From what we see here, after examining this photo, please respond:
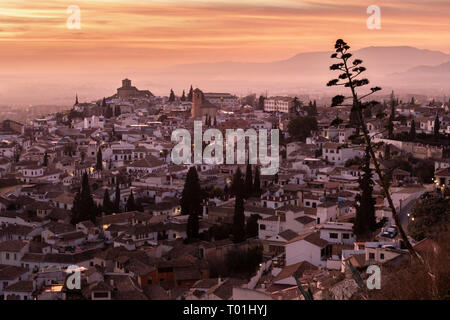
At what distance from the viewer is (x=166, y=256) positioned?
15820 mm

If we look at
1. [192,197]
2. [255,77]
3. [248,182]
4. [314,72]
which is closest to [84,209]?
[192,197]

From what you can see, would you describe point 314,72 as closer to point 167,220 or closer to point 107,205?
point 107,205

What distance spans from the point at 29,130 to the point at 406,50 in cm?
2853

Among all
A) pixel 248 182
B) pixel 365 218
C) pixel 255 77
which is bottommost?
pixel 365 218

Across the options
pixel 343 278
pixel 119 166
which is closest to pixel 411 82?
pixel 119 166

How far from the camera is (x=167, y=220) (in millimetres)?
19078

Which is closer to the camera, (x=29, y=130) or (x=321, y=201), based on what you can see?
(x=321, y=201)

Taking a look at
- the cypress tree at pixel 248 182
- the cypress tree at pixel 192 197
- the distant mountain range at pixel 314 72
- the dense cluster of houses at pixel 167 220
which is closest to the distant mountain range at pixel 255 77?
the distant mountain range at pixel 314 72

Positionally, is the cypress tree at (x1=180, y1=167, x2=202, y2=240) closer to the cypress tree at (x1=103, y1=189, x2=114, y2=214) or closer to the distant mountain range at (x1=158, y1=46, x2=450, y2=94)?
the cypress tree at (x1=103, y1=189, x2=114, y2=214)

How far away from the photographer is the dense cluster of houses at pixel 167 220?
12.3 m

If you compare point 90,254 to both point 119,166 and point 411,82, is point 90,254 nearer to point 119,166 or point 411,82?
point 119,166

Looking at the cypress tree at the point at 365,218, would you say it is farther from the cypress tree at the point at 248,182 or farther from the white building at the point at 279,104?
the white building at the point at 279,104

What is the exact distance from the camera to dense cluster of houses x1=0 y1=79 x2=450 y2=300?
40.3 ft

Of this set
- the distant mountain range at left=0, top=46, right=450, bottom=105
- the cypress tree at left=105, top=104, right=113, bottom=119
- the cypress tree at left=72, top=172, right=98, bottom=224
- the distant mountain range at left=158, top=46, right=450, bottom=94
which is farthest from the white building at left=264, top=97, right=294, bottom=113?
the cypress tree at left=72, top=172, right=98, bottom=224
